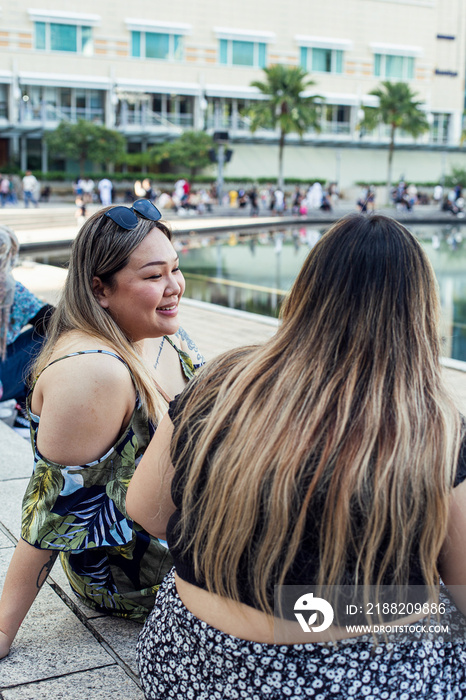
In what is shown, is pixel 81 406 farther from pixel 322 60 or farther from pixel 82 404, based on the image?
pixel 322 60

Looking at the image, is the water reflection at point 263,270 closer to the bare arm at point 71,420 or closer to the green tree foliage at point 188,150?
the bare arm at point 71,420

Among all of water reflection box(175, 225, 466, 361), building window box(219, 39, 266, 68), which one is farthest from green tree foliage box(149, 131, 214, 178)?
water reflection box(175, 225, 466, 361)

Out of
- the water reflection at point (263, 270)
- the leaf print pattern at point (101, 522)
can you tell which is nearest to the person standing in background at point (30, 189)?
the water reflection at point (263, 270)

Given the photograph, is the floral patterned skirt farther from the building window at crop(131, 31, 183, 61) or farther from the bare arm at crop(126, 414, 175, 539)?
the building window at crop(131, 31, 183, 61)

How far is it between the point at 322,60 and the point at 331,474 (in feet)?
201

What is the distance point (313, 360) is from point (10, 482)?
2.78 m

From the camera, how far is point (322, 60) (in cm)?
5769

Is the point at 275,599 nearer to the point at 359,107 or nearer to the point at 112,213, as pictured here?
the point at 112,213

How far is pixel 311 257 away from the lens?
149 cm

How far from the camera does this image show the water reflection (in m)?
12.1

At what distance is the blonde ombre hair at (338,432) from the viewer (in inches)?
52.0

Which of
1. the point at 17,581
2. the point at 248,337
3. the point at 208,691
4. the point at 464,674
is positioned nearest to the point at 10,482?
the point at 17,581

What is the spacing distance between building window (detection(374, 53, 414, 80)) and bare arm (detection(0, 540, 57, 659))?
2468 inches

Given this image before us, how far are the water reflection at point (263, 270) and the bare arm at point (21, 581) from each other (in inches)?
198
